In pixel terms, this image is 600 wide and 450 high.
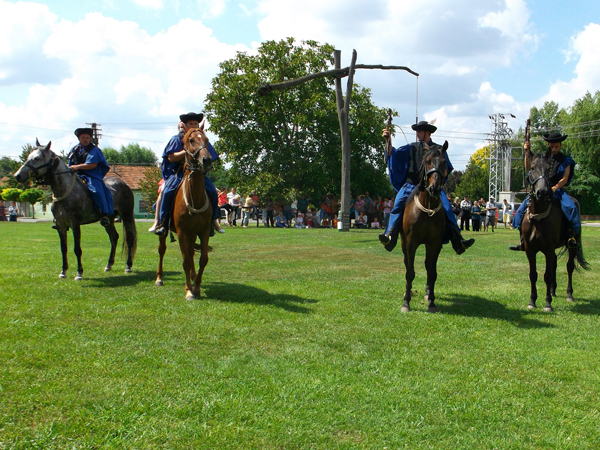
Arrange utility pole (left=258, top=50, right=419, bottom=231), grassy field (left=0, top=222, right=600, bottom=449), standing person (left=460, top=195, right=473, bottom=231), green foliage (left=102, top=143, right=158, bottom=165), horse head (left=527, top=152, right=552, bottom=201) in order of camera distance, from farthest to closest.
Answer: green foliage (left=102, top=143, right=158, bottom=165) < standing person (left=460, top=195, right=473, bottom=231) < utility pole (left=258, top=50, right=419, bottom=231) < horse head (left=527, top=152, right=552, bottom=201) < grassy field (left=0, top=222, right=600, bottom=449)

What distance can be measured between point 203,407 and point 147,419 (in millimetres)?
431

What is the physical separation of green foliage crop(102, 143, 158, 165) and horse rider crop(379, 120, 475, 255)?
100 meters

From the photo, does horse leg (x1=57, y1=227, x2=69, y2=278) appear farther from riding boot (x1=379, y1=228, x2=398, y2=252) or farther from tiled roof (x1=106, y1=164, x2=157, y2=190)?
tiled roof (x1=106, y1=164, x2=157, y2=190)

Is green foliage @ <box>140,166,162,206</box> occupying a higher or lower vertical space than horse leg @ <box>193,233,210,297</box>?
higher

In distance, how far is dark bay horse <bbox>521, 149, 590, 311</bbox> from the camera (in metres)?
7.97

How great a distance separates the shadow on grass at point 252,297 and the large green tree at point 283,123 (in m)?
24.6

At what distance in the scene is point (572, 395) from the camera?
4.40 meters

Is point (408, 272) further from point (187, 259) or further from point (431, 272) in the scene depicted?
point (187, 259)

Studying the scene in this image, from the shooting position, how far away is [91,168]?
423 inches

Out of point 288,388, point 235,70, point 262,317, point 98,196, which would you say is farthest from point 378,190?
point 288,388

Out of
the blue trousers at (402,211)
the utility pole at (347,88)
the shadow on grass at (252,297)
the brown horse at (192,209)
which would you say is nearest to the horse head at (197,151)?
the brown horse at (192,209)

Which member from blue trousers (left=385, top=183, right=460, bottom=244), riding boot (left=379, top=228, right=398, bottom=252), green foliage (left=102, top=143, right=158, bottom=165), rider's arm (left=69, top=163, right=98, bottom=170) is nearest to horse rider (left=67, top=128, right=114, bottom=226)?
rider's arm (left=69, top=163, right=98, bottom=170)

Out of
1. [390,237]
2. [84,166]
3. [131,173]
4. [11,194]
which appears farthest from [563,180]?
[131,173]

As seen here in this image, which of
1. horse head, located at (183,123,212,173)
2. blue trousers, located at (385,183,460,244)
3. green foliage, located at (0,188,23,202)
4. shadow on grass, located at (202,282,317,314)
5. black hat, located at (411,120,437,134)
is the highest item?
green foliage, located at (0,188,23,202)
